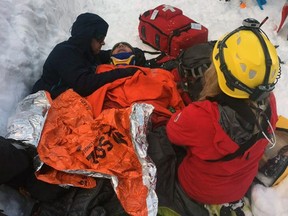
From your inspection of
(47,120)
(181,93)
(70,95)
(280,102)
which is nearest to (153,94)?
(181,93)

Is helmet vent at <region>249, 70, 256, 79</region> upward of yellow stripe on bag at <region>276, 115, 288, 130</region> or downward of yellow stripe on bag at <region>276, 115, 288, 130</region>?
upward

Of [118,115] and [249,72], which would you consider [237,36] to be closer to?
[249,72]

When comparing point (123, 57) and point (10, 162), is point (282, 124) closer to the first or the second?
point (123, 57)

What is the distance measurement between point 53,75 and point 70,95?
1.12 feet

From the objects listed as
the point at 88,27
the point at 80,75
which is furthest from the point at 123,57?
the point at 80,75

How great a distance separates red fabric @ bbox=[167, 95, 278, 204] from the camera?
167cm

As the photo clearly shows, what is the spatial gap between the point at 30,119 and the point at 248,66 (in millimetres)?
1363

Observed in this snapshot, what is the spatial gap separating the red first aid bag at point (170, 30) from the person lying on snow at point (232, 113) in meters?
1.54

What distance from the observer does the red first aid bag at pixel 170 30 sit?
3324 mm

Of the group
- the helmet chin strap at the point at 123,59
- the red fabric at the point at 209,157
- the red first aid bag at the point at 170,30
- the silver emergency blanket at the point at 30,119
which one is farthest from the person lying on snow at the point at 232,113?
the red first aid bag at the point at 170,30

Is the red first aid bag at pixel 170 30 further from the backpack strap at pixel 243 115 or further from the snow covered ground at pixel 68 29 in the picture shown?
the backpack strap at pixel 243 115

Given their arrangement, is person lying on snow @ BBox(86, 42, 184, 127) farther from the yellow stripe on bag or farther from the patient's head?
the yellow stripe on bag

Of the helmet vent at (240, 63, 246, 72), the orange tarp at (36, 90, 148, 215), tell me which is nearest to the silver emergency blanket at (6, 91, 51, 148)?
the orange tarp at (36, 90, 148, 215)

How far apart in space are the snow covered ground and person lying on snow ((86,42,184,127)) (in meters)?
0.59
